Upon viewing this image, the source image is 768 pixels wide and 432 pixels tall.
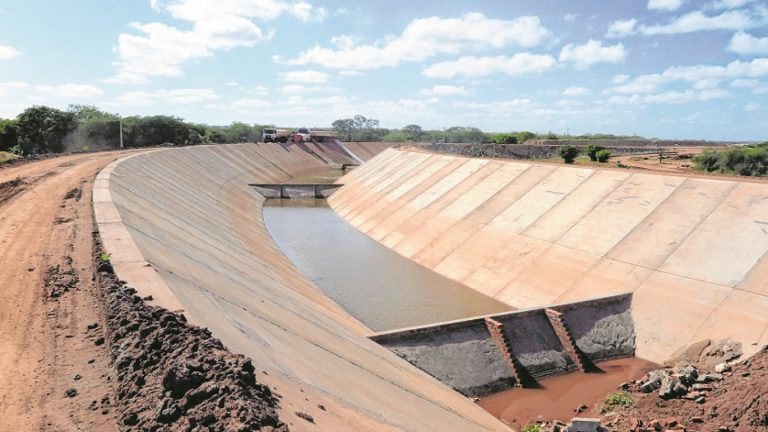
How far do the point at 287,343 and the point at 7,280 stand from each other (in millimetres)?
6242

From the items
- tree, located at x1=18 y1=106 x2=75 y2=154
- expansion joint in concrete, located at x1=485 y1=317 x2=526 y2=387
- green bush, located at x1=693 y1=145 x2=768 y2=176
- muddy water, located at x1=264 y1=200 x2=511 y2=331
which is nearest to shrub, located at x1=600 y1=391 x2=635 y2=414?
expansion joint in concrete, located at x1=485 y1=317 x2=526 y2=387

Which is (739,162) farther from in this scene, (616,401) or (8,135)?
(8,135)

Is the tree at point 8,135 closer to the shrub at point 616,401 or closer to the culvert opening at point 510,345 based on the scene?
the culvert opening at point 510,345

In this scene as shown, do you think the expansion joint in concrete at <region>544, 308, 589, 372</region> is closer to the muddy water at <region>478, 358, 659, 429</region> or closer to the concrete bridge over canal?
the muddy water at <region>478, 358, 659, 429</region>

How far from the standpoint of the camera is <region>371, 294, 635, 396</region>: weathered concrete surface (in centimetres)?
1555

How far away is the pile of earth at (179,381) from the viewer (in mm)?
6008

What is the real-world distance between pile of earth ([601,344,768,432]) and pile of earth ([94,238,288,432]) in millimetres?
9546

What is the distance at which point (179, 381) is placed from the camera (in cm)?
655

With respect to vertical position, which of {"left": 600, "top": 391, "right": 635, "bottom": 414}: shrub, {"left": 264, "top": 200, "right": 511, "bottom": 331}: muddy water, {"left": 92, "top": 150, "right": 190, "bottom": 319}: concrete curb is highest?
{"left": 92, "top": 150, "right": 190, "bottom": 319}: concrete curb

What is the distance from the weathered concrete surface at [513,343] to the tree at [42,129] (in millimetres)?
64708

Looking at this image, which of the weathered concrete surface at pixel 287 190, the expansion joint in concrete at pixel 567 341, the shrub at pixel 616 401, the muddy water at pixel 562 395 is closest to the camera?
the shrub at pixel 616 401

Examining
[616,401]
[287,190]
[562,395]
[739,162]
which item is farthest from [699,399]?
[287,190]

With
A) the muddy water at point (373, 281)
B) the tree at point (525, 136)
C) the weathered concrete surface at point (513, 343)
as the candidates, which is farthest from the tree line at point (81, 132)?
the weathered concrete surface at point (513, 343)

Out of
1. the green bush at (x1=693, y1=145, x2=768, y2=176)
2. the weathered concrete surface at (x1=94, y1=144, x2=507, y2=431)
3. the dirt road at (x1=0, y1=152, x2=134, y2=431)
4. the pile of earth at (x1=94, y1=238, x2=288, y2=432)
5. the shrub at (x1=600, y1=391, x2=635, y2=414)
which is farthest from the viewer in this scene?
the green bush at (x1=693, y1=145, x2=768, y2=176)
